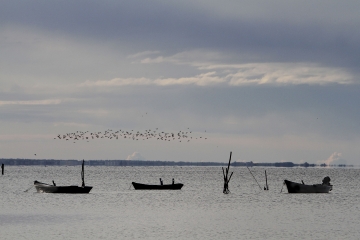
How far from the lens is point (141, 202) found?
75.2 m

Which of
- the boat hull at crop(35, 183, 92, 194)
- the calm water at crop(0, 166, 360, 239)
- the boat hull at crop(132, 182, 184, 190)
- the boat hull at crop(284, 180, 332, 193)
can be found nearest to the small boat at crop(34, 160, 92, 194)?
the boat hull at crop(35, 183, 92, 194)

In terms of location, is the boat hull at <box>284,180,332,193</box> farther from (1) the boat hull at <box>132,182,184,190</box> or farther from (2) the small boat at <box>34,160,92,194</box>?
(2) the small boat at <box>34,160,92,194</box>

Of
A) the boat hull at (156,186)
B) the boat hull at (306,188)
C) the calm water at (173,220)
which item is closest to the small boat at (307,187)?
the boat hull at (306,188)

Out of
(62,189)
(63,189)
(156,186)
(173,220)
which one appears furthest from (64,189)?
(173,220)

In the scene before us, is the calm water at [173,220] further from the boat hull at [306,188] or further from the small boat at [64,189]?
the boat hull at [306,188]

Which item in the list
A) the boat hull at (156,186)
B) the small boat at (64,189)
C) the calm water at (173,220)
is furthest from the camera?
the boat hull at (156,186)

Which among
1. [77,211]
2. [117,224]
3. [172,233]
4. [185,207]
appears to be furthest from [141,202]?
[172,233]

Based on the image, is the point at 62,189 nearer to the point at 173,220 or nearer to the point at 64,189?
the point at 64,189

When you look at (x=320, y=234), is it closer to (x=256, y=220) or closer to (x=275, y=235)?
(x=275, y=235)

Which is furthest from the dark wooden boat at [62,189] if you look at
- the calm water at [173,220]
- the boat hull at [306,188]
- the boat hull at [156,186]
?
the boat hull at [306,188]

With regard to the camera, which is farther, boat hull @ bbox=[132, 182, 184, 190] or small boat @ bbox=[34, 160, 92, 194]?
boat hull @ bbox=[132, 182, 184, 190]

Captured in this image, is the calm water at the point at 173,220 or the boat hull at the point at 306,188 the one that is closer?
the calm water at the point at 173,220

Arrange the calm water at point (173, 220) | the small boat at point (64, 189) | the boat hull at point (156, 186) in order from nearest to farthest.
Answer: the calm water at point (173, 220) < the small boat at point (64, 189) < the boat hull at point (156, 186)

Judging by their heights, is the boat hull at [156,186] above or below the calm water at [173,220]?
above
